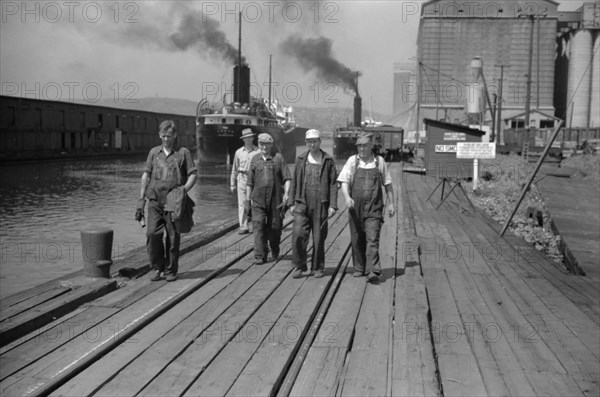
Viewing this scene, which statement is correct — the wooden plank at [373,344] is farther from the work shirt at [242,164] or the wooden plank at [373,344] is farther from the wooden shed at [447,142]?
the wooden shed at [447,142]

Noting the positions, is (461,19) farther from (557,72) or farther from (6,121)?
(6,121)

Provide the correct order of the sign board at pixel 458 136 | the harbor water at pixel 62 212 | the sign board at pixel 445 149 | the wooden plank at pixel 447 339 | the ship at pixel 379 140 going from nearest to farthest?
the wooden plank at pixel 447 339 → the harbor water at pixel 62 212 → the sign board at pixel 445 149 → the sign board at pixel 458 136 → the ship at pixel 379 140

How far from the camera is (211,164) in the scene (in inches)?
1922

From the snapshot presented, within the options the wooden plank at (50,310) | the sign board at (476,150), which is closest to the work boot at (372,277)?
the wooden plank at (50,310)

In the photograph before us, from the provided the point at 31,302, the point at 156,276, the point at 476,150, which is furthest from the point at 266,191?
the point at 476,150

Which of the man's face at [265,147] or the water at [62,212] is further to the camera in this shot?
the water at [62,212]

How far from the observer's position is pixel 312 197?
7.40 meters

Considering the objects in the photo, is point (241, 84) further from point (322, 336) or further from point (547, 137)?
point (322, 336)

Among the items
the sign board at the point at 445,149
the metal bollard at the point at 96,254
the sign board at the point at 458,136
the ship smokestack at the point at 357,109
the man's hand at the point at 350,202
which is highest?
the ship smokestack at the point at 357,109

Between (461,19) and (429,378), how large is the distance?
227ft

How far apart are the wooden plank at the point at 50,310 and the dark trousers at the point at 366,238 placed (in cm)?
262

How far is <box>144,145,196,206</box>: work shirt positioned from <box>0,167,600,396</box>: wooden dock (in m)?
0.98

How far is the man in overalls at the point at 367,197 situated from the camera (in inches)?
284

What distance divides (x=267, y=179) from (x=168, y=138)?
1629mm
